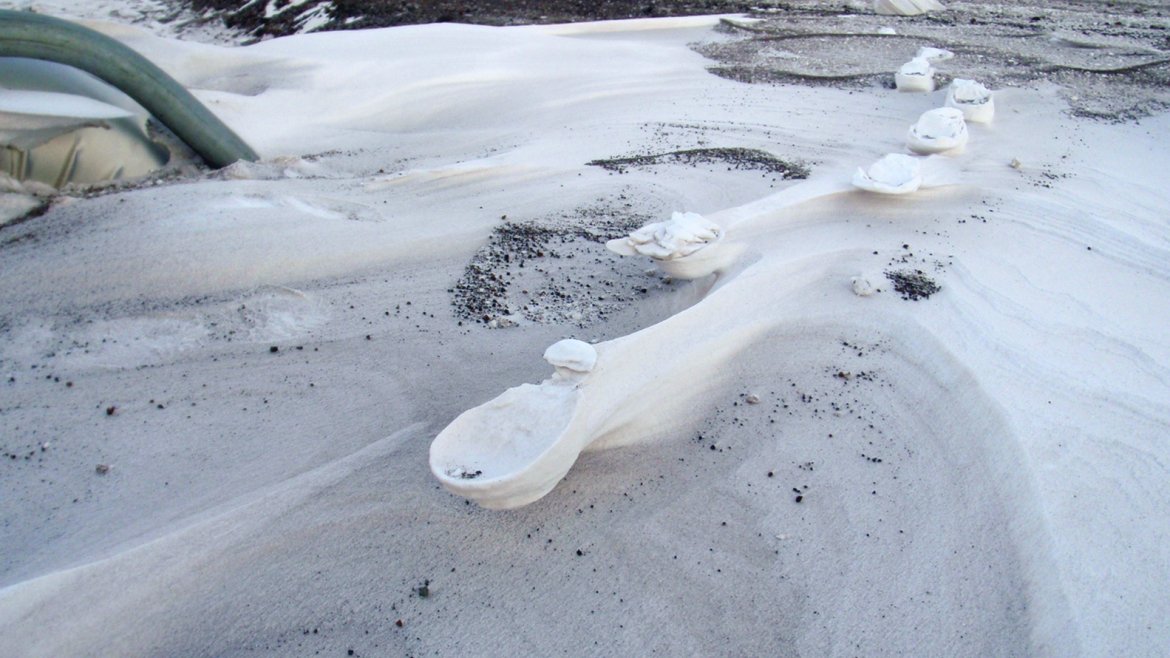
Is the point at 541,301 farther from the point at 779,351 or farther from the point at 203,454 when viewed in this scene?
the point at 203,454

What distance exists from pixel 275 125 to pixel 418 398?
211 cm

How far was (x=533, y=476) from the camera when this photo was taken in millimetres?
1743

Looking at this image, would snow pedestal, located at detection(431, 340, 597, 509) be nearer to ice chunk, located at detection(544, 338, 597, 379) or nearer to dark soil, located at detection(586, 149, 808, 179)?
ice chunk, located at detection(544, 338, 597, 379)

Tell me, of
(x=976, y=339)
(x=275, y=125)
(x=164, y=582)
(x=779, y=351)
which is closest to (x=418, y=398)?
(x=164, y=582)

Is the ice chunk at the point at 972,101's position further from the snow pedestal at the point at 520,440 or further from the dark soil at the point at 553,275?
the snow pedestal at the point at 520,440

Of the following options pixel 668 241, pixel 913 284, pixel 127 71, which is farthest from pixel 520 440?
pixel 127 71

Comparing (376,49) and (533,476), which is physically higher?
(376,49)

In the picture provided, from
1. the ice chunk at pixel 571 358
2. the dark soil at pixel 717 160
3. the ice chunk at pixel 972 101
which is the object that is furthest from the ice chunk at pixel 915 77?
the ice chunk at pixel 571 358

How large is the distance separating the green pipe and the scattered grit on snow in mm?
200

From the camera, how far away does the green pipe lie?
9.13 feet

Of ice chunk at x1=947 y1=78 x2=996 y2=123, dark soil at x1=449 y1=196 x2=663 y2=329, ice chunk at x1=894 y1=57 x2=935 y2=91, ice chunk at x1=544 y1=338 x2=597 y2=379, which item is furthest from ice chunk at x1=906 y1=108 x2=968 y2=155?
ice chunk at x1=544 y1=338 x2=597 y2=379

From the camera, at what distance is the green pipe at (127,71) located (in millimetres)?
2783

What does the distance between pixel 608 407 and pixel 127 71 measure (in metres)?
2.27

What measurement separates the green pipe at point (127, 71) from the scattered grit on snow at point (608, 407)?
200 mm
